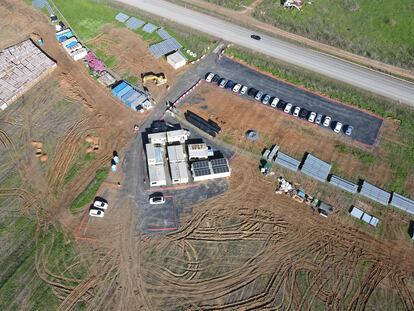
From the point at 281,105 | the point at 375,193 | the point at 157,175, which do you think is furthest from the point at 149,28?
the point at 375,193

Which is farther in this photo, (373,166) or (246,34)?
(246,34)

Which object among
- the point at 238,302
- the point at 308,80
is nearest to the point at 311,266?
the point at 238,302

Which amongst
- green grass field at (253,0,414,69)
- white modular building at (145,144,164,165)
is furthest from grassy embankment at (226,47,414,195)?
white modular building at (145,144,164,165)

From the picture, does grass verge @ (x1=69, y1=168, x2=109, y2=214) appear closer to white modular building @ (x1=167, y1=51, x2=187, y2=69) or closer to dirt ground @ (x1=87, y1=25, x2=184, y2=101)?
dirt ground @ (x1=87, y1=25, x2=184, y2=101)

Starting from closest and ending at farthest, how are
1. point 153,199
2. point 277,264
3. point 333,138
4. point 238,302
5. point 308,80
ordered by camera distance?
point 238,302 < point 277,264 < point 153,199 < point 333,138 < point 308,80

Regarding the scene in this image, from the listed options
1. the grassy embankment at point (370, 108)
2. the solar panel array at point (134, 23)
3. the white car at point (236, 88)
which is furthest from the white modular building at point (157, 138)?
the solar panel array at point (134, 23)

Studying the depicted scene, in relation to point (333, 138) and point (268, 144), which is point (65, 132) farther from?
point (333, 138)
